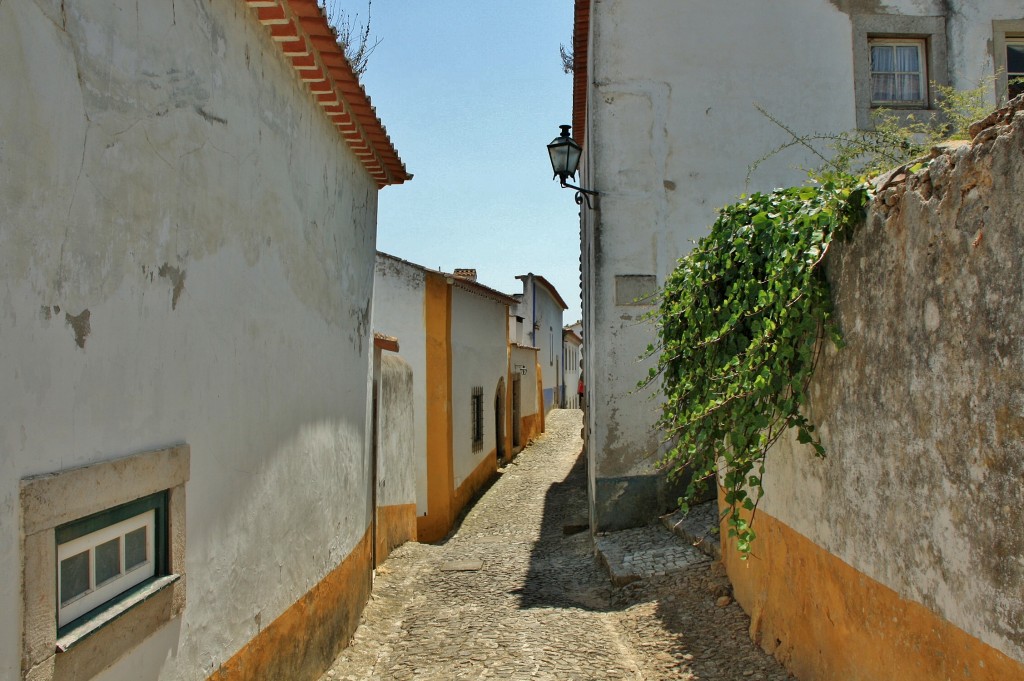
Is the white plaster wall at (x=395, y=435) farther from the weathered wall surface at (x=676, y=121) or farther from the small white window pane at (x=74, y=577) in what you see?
the small white window pane at (x=74, y=577)

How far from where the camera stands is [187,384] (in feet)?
11.2

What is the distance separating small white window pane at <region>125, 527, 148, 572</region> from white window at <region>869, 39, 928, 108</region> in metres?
9.33

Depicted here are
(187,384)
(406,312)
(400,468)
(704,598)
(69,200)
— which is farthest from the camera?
(406,312)

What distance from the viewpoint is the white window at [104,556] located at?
104 inches

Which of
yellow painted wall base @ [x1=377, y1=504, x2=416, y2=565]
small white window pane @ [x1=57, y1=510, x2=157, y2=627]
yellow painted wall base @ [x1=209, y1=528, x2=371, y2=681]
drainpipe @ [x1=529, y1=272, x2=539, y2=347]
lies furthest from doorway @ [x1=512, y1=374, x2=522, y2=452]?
small white window pane @ [x1=57, y1=510, x2=157, y2=627]

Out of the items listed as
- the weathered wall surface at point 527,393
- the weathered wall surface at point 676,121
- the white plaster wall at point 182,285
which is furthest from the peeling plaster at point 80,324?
the weathered wall surface at point 527,393

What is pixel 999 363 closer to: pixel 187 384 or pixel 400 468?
pixel 187 384

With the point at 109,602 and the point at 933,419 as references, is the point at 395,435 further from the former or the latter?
→ the point at 933,419

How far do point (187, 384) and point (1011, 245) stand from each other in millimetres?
3157

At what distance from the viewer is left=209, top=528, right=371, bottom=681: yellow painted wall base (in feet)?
13.3

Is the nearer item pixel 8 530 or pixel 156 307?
pixel 8 530

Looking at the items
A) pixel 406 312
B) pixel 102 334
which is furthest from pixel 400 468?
pixel 102 334

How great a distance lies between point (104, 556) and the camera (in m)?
2.89

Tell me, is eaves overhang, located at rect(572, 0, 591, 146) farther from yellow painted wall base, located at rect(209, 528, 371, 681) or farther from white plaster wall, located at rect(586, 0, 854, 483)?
yellow painted wall base, located at rect(209, 528, 371, 681)
